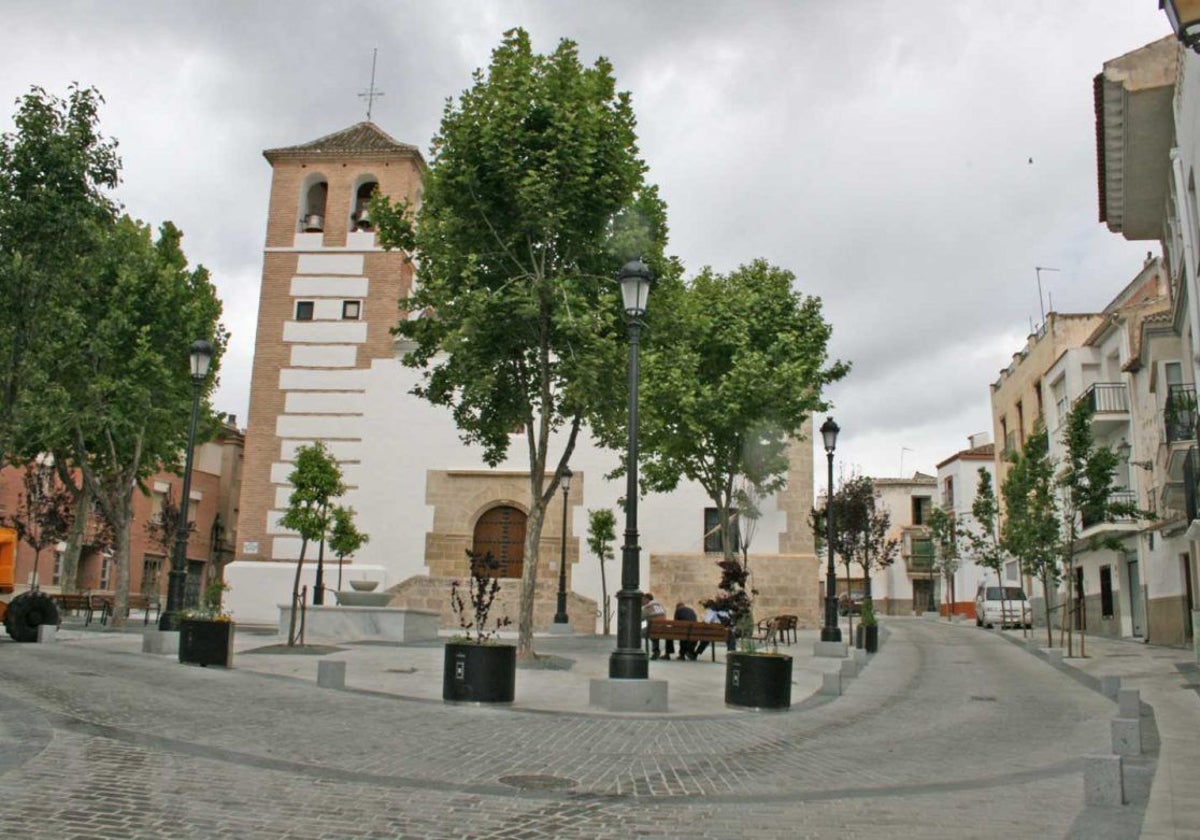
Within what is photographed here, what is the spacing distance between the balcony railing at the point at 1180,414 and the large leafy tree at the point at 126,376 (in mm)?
22916

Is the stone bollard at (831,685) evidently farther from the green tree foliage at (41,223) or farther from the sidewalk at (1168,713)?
the green tree foliage at (41,223)

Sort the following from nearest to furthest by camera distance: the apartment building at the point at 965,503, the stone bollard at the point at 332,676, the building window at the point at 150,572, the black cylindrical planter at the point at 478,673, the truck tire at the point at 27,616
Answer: the black cylindrical planter at the point at 478,673 < the stone bollard at the point at 332,676 < the truck tire at the point at 27,616 < the building window at the point at 150,572 < the apartment building at the point at 965,503

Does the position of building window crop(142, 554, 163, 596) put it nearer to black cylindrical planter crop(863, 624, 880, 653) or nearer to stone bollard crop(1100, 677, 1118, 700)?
black cylindrical planter crop(863, 624, 880, 653)

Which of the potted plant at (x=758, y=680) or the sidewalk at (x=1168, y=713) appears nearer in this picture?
the sidewalk at (x=1168, y=713)

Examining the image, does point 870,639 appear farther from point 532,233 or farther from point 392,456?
point 392,456

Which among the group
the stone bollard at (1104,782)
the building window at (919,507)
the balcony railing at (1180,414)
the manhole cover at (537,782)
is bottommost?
the manhole cover at (537,782)

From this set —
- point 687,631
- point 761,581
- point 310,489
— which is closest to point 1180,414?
point 761,581

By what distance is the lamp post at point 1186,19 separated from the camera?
4.12 metres

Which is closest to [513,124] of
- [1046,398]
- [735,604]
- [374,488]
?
[735,604]

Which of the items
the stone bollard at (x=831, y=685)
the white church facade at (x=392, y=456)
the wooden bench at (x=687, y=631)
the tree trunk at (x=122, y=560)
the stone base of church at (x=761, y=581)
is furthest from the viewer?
the white church facade at (x=392, y=456)

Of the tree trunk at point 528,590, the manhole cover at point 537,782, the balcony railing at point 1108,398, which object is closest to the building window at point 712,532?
the balcony railing at point 1108,398

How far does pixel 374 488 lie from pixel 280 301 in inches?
257

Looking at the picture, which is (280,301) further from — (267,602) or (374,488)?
(267,602)

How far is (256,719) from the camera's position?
8.77 meters
